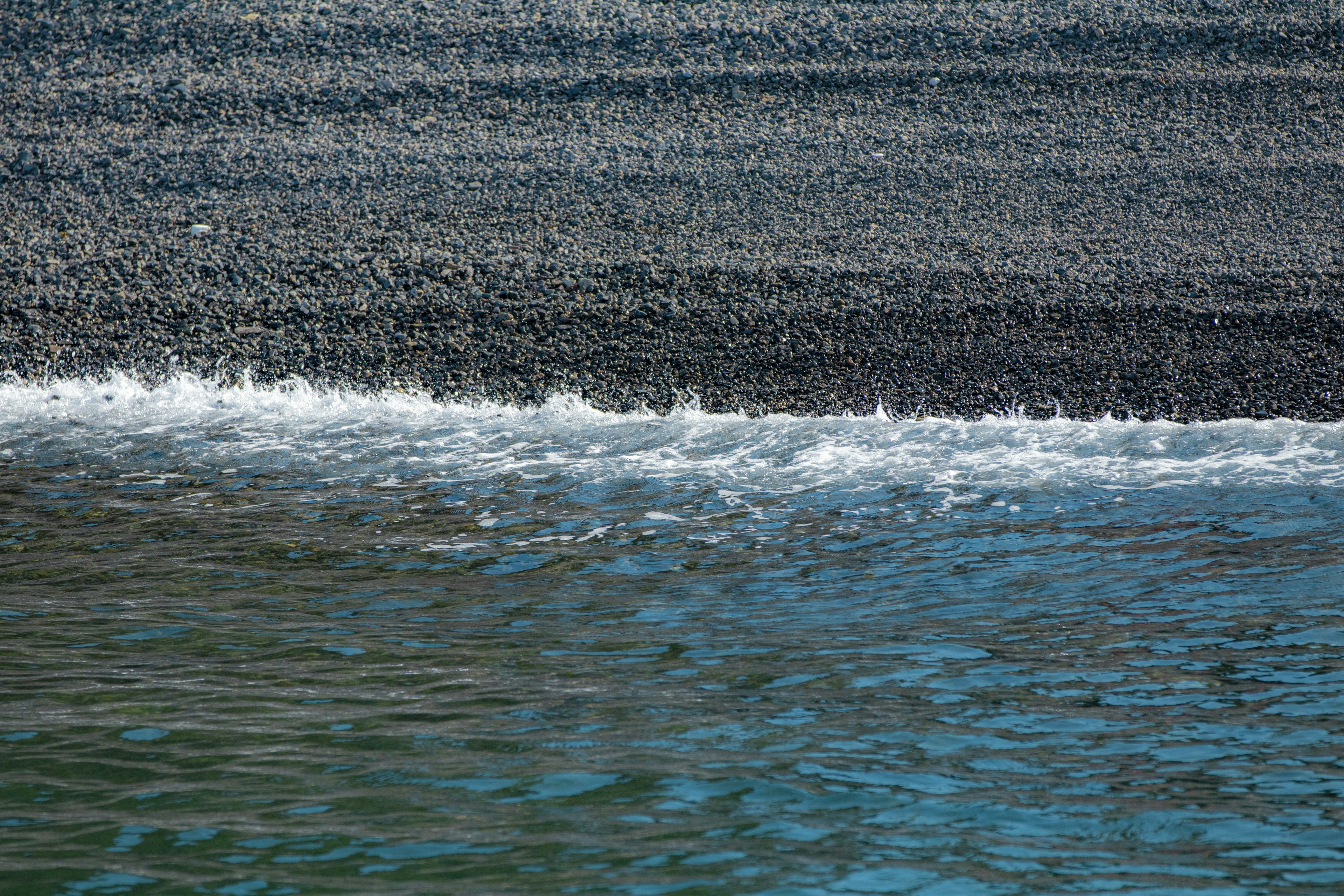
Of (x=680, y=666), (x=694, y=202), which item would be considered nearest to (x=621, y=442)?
(x=694, y=202)

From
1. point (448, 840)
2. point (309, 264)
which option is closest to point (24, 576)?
point (448, 840)

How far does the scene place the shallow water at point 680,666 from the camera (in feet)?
12.0

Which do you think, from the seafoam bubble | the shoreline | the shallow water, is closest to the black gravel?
the shoreline

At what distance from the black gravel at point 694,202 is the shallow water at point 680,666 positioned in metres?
1.33

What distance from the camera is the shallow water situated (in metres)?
3.66

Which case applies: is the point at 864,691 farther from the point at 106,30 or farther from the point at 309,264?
the point at 106,30

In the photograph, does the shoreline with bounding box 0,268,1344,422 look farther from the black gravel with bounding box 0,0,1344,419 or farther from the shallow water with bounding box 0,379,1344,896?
the shallow water with bounding box 0,379,1344,896

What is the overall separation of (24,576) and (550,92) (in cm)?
950

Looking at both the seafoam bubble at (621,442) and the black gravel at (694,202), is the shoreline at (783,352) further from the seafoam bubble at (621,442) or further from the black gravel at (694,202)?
the seafoam bubble at (621,442)

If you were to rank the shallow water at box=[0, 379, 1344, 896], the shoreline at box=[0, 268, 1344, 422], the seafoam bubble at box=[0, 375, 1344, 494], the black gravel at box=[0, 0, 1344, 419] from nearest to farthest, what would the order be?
the shallow water at box=[0, 379, 1344, 896], the seafoam bubble at box=[0, 375, 1344, 494], the shoreline at box=[0, 268, 1344, 422], the black gravel at box=[0, 0, 1344, 419]

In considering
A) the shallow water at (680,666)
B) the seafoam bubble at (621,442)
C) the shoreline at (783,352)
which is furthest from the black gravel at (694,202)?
the shallow water at (680,666)

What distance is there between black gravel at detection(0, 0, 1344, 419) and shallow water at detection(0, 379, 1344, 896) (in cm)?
133

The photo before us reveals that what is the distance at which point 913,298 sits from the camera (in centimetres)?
1056

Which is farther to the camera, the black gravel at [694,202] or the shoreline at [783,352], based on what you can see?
the black gravel at [694,202]
